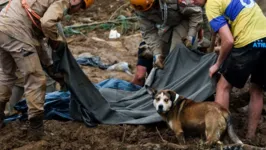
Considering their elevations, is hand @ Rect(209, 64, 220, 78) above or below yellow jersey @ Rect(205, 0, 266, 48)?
below

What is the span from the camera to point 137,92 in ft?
24.7

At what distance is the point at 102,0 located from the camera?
14.5 m

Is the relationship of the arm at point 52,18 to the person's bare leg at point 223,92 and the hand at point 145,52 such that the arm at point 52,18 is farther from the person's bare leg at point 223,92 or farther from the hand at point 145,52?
the hand at point 145,52

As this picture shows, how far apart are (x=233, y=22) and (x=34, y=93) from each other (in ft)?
7.35

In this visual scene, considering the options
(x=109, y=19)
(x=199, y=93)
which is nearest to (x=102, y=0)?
(x=109, y=19)

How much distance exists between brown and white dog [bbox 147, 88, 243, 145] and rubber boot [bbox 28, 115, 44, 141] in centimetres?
130

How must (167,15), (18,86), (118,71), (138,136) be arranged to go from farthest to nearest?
(118,71), (167,15), (18,86), (138,136)

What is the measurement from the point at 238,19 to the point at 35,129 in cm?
249

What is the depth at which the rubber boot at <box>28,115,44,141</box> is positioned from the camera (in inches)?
241

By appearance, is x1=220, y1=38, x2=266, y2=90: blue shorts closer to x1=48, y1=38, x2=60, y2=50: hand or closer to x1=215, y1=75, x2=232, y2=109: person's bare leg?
x1=215, y1=75, x2=232, y2=109: person's bare leg

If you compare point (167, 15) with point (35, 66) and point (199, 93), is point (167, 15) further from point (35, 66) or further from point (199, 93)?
point (35, 66)

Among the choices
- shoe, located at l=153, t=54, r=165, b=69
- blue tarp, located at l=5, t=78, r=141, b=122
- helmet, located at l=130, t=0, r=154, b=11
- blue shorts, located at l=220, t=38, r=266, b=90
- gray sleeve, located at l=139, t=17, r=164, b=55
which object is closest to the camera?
blue shorts, located at l=220, t=38, r=266, b=90

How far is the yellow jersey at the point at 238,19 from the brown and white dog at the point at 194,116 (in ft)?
2.44

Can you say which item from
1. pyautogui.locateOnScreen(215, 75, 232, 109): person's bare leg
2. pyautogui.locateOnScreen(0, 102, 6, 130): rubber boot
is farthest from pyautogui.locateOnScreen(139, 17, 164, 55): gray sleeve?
pyautogui.locateOnScreen(0, 102, 6, 130): rubber boot
